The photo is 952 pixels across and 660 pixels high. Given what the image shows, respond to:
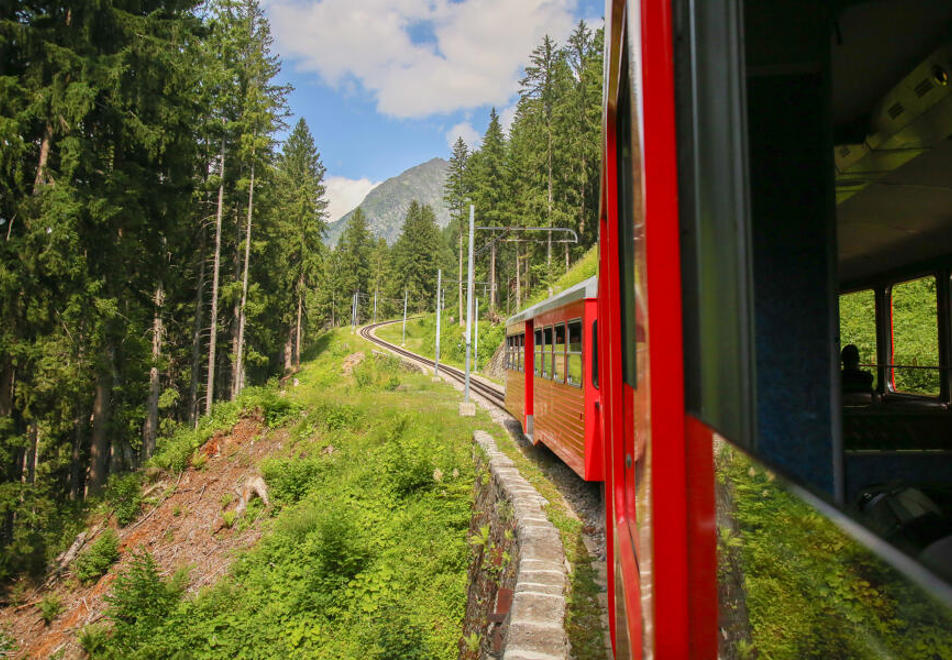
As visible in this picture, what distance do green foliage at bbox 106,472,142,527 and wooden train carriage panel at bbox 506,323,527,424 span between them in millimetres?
11168

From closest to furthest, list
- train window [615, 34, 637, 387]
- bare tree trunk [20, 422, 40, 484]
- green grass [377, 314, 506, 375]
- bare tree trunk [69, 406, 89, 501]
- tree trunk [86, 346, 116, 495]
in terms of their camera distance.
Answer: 1. train window [615, 34, 637, 387]
2. bare tree trunk [20, 422, 40, 484]
3. tree trunk [86, 346, 116, 495]
4. bare tree trunk [69, 406, 89, 501]
5. green grass [377, 314, 506, 375]

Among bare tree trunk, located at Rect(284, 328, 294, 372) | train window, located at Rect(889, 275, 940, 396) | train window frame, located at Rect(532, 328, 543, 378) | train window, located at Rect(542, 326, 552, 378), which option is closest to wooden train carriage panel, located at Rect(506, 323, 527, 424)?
train window frame, located at Rect(532, 328, 543, 378)

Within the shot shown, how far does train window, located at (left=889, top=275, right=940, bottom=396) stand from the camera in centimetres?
307

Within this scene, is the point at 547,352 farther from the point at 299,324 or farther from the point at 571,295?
the point at 299,324

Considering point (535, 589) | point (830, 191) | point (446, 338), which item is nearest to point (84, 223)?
point (535, 589)

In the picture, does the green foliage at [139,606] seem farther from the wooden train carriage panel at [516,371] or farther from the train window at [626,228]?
the train window at [626,228]

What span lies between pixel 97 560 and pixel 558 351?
42.1 feet

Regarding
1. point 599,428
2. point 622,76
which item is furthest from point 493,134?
point 622,76

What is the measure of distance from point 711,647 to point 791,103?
1.11m

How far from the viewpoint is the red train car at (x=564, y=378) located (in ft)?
23.9

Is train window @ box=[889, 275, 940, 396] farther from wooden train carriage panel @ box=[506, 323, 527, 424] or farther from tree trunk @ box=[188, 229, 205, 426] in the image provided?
tree trunk @ box=[188, 229, 205, 426]

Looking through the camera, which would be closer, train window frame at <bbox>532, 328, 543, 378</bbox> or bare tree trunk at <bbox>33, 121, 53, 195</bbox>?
train window frame at <bbox>532, 328, 543, 378</bbox>

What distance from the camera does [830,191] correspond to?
1.18 metres

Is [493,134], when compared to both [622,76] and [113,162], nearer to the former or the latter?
[113,162]
